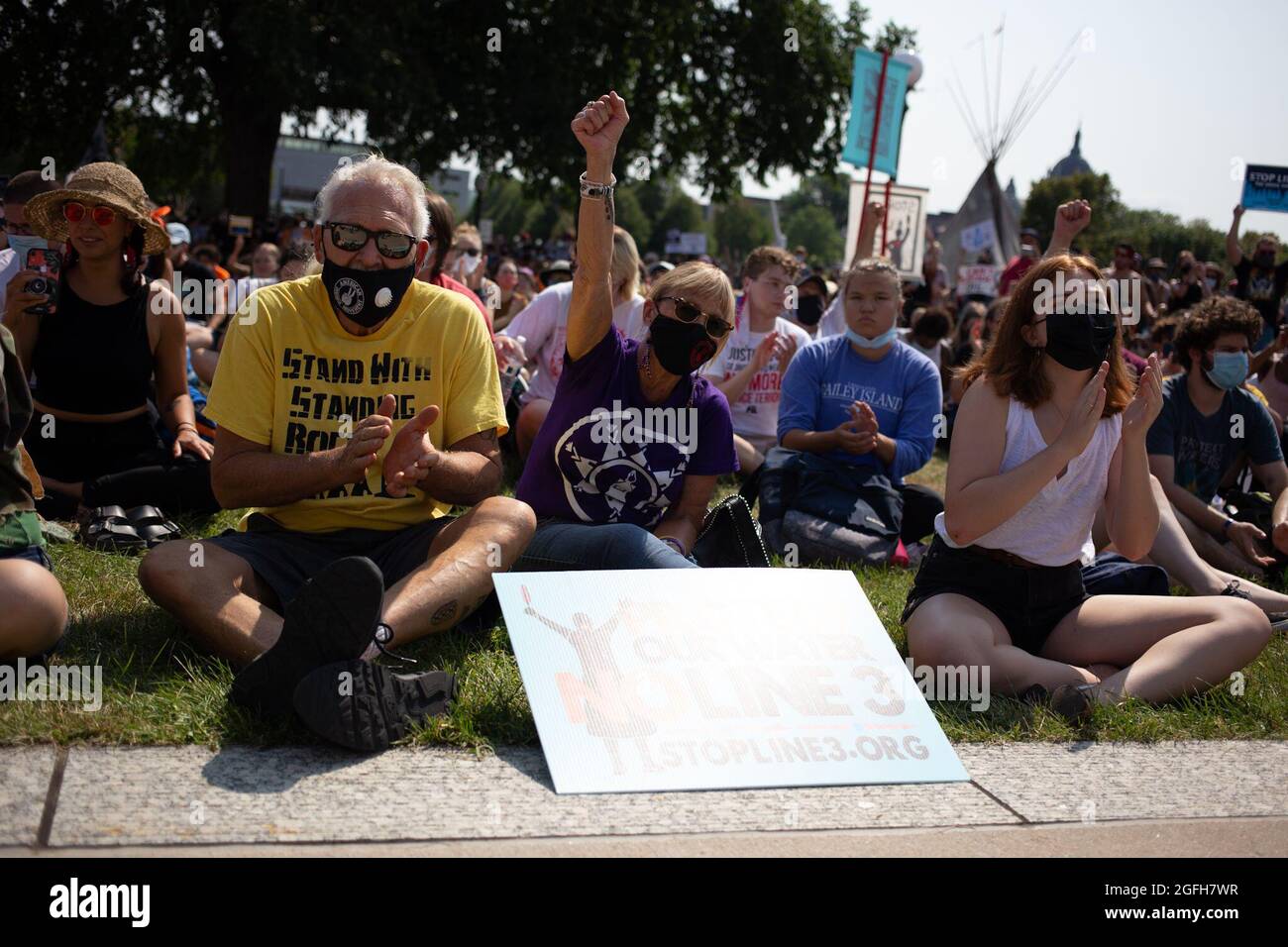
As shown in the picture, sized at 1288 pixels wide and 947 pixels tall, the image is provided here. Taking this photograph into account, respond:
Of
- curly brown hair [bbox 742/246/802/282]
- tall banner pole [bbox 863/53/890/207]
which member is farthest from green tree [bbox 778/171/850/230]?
curly brown hair [bbox 742/246/802/282]

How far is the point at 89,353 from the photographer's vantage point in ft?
17.9

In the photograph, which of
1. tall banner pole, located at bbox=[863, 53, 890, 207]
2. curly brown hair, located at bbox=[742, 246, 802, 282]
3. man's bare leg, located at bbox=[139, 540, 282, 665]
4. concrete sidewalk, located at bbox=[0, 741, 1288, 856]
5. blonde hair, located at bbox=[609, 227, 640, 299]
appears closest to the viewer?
concrete sidewalk, located at bbox=[0, 741, 1288, 856]

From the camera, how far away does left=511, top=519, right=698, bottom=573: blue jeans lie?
4039 mm

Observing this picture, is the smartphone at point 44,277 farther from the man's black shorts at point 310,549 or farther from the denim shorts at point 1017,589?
the denim shorts at point 1017,589

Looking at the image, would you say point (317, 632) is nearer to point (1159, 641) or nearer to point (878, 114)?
point (1159, 641)

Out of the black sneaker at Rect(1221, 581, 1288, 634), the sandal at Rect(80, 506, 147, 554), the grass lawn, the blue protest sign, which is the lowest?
the grass lawn

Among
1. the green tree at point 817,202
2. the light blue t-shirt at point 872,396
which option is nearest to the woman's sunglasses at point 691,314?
the light blue t-shirt at point 872,396

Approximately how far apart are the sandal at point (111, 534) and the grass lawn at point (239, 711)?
0.29m

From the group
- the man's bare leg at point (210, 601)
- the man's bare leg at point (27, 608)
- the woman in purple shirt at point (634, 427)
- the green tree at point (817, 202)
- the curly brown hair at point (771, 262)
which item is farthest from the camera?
the green tree at point (817, 202)

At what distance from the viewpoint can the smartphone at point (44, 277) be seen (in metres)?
5.32

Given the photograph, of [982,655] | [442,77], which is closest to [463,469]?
[982,655]

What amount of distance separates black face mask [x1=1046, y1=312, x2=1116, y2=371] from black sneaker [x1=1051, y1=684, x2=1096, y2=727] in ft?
3.57

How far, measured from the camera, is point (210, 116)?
963 inches

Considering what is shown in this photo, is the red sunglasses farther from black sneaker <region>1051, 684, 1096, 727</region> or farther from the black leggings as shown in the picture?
black sneaker <region>1051, 684, 1096, 727</region>
